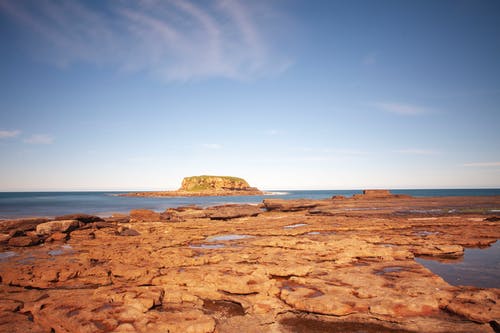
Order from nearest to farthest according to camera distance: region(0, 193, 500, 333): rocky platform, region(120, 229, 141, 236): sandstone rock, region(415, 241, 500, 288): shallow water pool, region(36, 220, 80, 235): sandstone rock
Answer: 1. region(0, 193, 500, 333): rocky platform
2. region(415, 241, 500, 288): shallow water pool
3. region(36, 220, 80, 235): sandstone rock
4. region(120, 229, 141, 236): sandstone rock

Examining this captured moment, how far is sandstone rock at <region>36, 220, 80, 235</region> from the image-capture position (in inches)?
812

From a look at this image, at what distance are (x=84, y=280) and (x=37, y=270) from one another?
2.47 meters

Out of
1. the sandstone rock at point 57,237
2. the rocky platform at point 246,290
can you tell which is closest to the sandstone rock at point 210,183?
the sandstone rock at point 57,237

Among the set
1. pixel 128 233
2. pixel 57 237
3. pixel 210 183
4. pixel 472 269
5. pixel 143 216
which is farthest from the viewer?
pixel 210 183

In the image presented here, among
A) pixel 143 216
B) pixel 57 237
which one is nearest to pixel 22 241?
pixel 57 237

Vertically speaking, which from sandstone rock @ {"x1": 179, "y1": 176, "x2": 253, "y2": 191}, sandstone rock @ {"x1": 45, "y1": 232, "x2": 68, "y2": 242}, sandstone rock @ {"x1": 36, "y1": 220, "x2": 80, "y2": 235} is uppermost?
sandstone rock @ {"x1": 179, "y1": 176, "x2": 253, "y2": 191}

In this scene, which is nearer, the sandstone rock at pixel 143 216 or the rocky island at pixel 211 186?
the sandstone rock at pixel 143 216

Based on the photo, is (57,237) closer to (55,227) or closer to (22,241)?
(55,227)

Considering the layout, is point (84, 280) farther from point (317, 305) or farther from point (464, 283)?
point (464, 283)

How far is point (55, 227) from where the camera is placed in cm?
2119

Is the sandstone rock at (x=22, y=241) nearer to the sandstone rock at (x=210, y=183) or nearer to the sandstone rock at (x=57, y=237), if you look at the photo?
the sandstone rock at (x=57, y=237)

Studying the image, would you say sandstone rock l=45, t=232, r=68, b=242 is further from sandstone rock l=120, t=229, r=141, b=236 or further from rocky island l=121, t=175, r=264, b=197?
rocky island l=121, t=175, r=264, b=197

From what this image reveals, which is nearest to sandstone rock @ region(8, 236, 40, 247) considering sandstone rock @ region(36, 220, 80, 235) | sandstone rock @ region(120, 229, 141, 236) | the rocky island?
sandstone rock @ region(36, 220, 80, 235)

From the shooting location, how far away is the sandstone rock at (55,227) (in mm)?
20625
